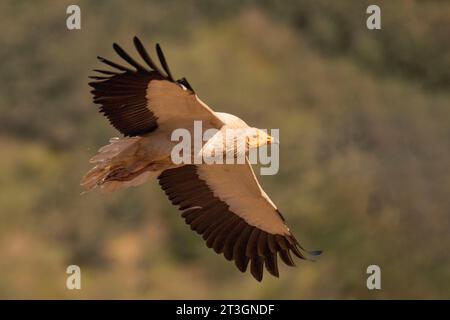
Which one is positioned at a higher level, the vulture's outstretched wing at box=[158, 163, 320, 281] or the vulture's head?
the vulture's head

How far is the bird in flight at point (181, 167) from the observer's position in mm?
8133

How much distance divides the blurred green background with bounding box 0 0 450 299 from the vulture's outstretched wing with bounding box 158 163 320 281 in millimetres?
5804

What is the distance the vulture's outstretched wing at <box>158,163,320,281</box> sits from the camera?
30.2ft

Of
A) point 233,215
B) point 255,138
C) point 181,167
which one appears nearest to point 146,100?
point 255,138

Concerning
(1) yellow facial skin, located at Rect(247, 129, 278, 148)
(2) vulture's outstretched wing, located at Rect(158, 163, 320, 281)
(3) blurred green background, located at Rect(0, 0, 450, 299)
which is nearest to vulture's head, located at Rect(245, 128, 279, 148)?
(1) yellow facial skin, located at Rect(247, 129, 278, 148)

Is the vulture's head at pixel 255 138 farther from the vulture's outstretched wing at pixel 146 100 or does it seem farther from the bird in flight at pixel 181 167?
the vulture's outstretched wing at pixel 146 100

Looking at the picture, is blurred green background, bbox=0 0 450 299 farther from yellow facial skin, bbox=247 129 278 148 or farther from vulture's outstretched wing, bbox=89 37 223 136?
vulture's outstretched wing, bbox=89 37 223 136

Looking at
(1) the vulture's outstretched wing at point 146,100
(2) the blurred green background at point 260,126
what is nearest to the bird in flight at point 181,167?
(1) the vulture's outstretched wing at point 146,100

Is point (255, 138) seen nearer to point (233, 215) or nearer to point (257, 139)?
point (257, 139)

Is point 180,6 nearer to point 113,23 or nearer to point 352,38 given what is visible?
point 113,23

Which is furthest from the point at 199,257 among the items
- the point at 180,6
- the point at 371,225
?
the point at 180,6

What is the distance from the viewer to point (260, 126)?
20250 mm

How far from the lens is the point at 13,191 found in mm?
20406

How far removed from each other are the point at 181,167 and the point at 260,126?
11057mm
